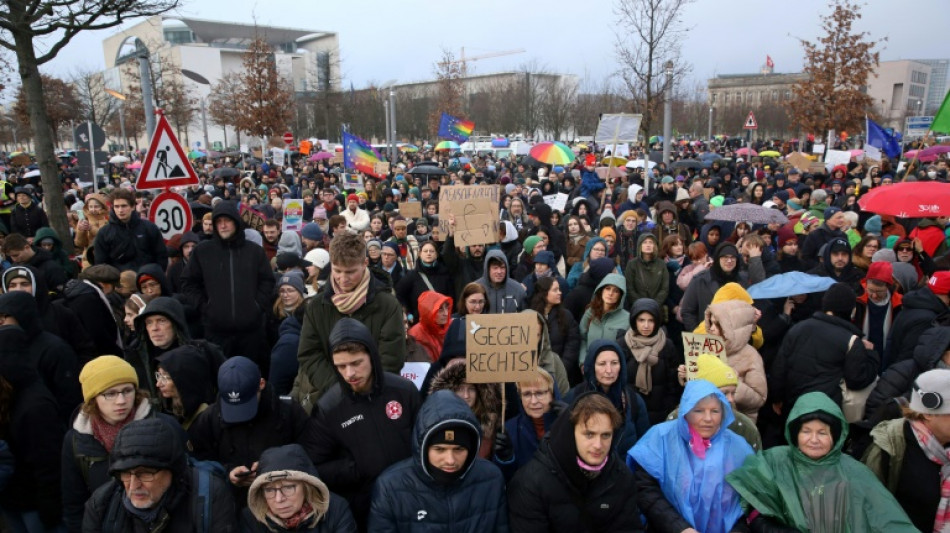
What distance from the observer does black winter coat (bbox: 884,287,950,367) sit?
194 inches

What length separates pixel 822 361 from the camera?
14.6 feet

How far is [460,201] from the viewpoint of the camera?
6.54 m

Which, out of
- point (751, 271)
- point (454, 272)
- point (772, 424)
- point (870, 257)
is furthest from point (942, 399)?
point (454, 272)

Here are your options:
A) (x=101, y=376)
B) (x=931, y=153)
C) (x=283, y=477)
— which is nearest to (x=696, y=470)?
(x=283, y=477)

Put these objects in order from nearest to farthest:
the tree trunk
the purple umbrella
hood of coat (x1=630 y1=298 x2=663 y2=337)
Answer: hood of coat (x1=630 y1=298 x2=663 y2=337)
the tree trunk
the purple umbrella

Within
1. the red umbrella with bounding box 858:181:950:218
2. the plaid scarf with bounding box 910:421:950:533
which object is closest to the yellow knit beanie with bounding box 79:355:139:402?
the plaid scarf with bounding box 910:421:950:533

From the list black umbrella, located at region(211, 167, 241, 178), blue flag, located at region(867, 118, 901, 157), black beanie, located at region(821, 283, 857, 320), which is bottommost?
black beanie, located at region(821, 283, 857, 320)

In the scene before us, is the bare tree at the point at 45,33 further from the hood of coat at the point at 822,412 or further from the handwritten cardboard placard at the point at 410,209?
the hood of coat at the point at 822,412

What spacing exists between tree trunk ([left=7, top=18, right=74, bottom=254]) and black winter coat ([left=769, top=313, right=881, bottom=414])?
8.92m

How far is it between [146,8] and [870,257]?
369 inches

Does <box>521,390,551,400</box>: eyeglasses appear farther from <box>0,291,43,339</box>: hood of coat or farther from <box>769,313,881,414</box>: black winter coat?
<box>0,291,43,339</box>: hood of coat

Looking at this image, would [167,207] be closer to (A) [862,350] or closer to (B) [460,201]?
(B) [460,201]

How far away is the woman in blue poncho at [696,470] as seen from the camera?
3.23 m

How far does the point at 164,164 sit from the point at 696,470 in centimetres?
558
